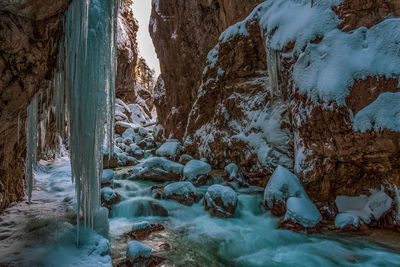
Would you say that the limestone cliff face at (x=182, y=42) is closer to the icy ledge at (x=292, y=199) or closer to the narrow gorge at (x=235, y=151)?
the narrow gorge at (x=235, y=151)

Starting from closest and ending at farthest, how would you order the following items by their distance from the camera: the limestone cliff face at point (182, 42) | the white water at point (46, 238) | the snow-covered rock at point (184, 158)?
the white water at point (46, 238), the snow-covered rock at point (184, 158), the limestone cliff face at point (182, 42)

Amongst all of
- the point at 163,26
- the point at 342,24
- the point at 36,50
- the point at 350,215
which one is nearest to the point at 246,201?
the point at 350,215

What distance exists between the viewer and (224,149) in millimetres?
9609

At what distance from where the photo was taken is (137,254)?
3293 mm

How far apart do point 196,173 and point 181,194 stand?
5.86ft

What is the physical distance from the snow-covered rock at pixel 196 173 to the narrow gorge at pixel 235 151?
0.05 metres

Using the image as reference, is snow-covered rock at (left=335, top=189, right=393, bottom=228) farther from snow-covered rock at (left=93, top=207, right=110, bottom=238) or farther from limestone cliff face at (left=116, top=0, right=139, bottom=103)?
limestone cliff face at (left=116, top=0, right=139, bottom=103)

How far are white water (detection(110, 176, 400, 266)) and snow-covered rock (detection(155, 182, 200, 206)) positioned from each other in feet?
0.74

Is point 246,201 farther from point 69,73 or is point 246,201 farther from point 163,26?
point 163,26

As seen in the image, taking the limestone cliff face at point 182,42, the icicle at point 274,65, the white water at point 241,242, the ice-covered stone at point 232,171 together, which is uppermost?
the limestone cliff face at point 182,42

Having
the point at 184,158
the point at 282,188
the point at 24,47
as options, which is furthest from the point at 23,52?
the point at 184,158

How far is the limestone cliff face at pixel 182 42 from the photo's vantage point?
12.8m

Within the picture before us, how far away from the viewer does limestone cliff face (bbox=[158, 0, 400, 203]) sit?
14.1 feet

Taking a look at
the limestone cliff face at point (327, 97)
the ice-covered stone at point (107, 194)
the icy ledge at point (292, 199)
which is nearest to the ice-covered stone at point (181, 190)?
the ice-covered stone at point (107, 194)
